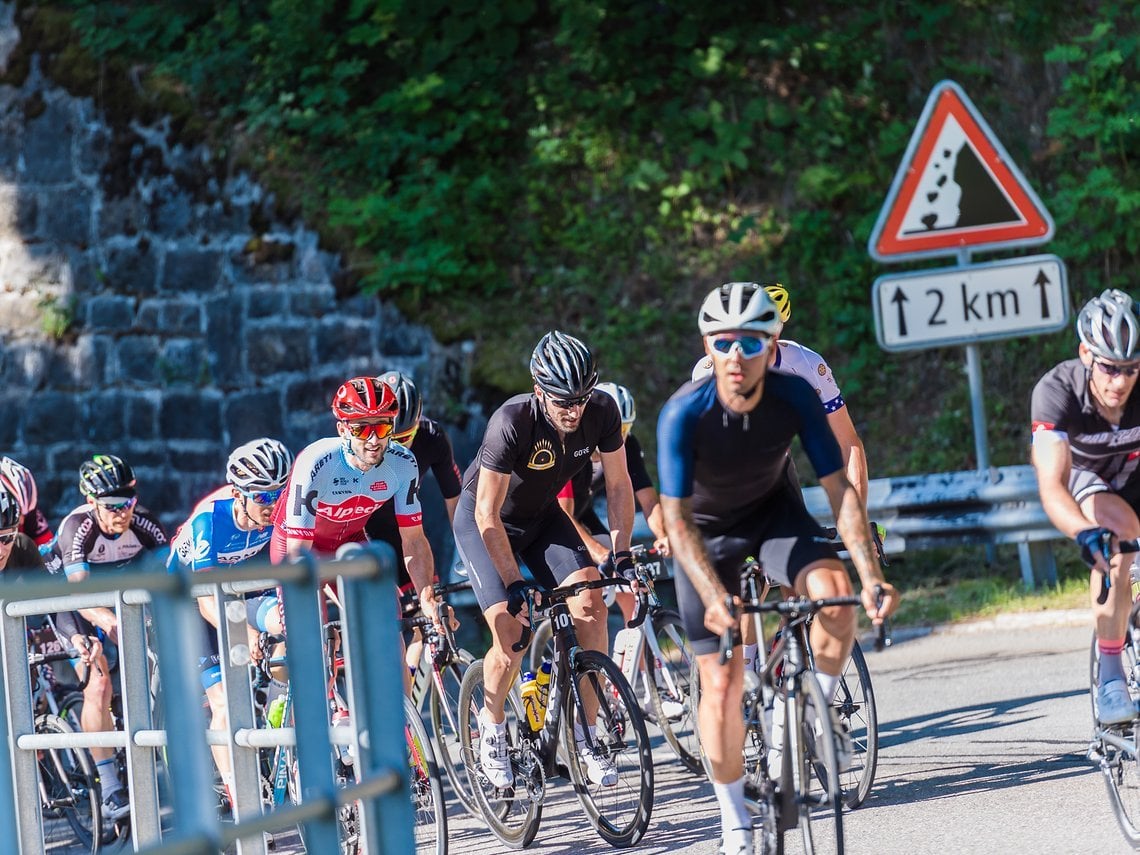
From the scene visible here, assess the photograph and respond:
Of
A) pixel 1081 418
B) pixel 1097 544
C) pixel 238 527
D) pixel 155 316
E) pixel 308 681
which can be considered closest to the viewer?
pixel 308 681

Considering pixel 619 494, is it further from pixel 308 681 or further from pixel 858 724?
pixel 308 681

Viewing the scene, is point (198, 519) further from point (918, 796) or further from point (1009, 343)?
point (1009, 343)

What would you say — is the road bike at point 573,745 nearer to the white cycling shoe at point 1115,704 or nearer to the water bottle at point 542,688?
the water bottle at point 542,688

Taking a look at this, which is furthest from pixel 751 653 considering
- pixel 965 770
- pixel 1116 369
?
pixel 1116 369

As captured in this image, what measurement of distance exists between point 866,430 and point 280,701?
6.74 m

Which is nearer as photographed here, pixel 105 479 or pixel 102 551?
pixel 105 479

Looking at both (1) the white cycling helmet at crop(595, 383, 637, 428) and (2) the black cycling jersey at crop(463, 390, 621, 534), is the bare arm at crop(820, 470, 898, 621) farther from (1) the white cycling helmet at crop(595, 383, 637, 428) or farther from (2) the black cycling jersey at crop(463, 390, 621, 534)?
(1) the white cycling helmet at crop(595, 383, 637, 428)

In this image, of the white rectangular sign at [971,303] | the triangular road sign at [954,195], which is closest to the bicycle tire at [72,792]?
the white rectangular sign at [971,303]

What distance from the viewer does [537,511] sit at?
7.84m

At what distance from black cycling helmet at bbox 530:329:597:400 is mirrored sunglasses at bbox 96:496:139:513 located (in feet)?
10.4

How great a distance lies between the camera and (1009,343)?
12398 mm

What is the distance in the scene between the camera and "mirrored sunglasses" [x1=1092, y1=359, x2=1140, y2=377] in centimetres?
593

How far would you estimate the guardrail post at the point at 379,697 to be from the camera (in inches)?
150

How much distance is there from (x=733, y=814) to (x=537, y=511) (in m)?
2.66
